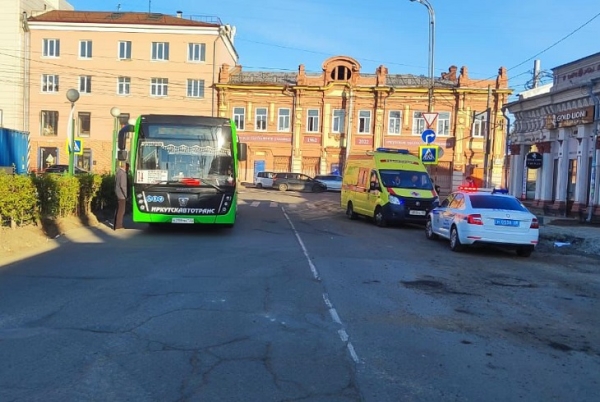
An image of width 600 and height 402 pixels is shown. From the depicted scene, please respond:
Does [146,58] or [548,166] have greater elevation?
[146,58]

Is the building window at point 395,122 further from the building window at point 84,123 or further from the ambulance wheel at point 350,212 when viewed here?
the ambulance wheel at point 350,212

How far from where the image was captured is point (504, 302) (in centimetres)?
825

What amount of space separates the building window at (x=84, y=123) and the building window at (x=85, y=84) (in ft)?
6.54

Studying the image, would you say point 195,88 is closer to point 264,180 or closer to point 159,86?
point 159,86

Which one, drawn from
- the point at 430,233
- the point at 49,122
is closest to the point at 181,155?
the point at 430,233

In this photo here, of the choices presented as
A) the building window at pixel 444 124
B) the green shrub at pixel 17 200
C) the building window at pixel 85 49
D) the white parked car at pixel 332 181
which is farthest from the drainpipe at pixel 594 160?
the building window at pixel 85 49

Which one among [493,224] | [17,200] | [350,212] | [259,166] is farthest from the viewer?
[259,166]

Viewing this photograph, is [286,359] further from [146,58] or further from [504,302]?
[146,58]

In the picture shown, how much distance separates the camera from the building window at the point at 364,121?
51594 mm

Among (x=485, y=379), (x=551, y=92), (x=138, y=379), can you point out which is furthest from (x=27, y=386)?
(x=551, y=92)

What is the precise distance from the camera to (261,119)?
171 ft

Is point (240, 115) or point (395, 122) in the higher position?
point (240, 115)

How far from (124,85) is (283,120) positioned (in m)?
14.3

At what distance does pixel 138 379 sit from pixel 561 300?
6391mm
